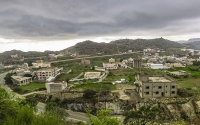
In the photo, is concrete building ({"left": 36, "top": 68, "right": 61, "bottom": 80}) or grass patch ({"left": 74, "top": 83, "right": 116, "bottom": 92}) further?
concrete building ({"left": 36, "top": 68, "right": 61, "bottom": 80})

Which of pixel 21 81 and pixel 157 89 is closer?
A: pixel 157 89

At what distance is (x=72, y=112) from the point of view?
144 feet

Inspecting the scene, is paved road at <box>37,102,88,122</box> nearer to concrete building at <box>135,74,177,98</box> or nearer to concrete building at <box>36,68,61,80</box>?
concrete building at <box>135,74,177,98</box>

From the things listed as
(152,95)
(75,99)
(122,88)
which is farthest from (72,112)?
(152,95)

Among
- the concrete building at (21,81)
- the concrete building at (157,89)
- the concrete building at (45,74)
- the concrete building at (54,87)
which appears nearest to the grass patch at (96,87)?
the concrete building at (54,87)

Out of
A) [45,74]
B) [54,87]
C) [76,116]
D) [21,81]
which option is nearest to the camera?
[76,116]

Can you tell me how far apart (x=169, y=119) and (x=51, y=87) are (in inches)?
1204

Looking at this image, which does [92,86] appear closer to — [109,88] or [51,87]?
[109,88]

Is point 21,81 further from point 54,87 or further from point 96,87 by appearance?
point 96,87

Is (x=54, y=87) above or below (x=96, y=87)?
above

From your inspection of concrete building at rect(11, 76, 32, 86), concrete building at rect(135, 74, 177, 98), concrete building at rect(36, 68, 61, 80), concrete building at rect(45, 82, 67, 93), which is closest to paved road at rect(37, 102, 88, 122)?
concrete building at rect(45, 82, 67, 93)

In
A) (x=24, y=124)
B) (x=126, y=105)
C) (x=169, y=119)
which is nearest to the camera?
(x=24, y=124)

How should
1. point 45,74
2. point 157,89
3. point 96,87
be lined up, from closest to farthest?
point 157,89, point 96,87, point 45,74

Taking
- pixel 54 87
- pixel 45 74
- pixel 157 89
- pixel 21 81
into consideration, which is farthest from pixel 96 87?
pixel 21 81
